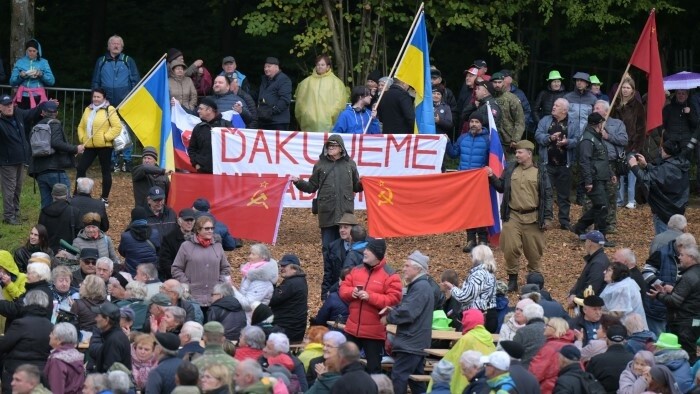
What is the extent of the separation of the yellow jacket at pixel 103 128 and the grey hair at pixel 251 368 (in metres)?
9.37

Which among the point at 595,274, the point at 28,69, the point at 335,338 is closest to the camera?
the point at 335,338

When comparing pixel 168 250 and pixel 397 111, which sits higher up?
pixel 397 111

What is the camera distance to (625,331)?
47.5ft

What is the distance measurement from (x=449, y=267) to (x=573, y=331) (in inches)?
239

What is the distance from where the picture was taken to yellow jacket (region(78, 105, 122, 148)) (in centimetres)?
2184

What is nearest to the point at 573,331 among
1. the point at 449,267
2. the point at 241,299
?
the point at 241,299

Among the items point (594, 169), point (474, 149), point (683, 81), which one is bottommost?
point (594, 169)

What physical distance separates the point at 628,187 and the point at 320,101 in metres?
5.22

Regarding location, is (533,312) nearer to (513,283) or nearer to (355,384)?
(355,384)

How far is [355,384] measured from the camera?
13.2m

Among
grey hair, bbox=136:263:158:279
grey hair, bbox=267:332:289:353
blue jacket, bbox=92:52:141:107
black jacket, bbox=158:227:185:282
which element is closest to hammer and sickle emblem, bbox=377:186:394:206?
black jacket, bbox=158:227:185:282

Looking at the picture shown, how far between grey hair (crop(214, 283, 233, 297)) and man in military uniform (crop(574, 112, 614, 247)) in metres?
7.21

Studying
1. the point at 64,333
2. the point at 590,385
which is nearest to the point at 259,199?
the point at 64,333

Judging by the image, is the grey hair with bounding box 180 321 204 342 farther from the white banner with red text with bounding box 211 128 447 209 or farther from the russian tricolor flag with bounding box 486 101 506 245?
the russian tricolor flag with bounding box 486 101 506 245
